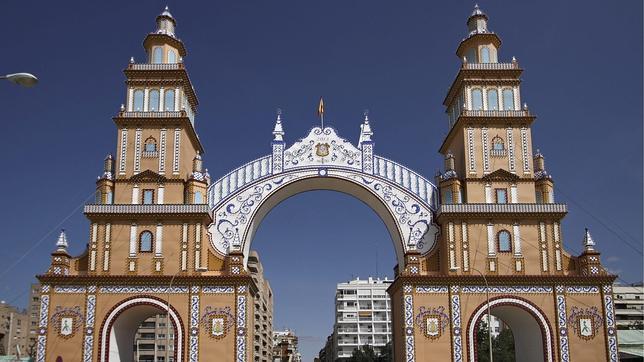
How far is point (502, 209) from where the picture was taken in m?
35.4

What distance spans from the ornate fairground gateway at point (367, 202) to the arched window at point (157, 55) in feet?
0.23

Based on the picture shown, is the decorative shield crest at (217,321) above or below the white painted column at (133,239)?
below

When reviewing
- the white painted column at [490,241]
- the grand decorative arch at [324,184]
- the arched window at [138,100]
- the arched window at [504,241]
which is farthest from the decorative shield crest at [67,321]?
the arched window at [504,241]

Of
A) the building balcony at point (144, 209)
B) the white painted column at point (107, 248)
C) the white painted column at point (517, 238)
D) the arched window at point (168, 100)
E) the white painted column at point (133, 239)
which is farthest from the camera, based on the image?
the arched window at point (168, 100)

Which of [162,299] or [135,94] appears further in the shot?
[135,94]

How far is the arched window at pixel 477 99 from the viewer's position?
3728 centimetres

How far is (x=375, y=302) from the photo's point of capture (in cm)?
9888

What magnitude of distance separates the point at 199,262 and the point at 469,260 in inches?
488

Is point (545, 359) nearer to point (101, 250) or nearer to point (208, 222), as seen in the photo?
point (208, 222)

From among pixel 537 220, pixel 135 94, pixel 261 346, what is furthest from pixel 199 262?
pixel 261 346

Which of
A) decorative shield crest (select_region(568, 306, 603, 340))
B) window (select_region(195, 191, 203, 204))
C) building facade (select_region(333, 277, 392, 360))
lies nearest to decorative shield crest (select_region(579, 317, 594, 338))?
decorative shield crest (select_region(568, 306, 603, 340))

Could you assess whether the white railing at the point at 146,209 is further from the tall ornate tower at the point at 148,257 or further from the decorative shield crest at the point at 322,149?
the decorative shield crest at the point at 322,149

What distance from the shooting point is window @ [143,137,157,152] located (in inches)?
1436

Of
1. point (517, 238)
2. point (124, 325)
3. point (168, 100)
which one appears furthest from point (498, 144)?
point (124, 325)
